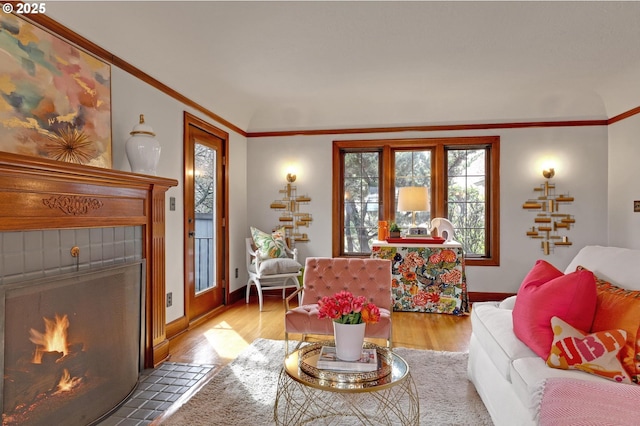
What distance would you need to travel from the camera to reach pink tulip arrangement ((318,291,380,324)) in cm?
190

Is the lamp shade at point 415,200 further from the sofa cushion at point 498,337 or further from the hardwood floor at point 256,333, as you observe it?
the sofa cushion at point 498,337

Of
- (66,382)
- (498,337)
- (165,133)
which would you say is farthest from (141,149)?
(498,337)

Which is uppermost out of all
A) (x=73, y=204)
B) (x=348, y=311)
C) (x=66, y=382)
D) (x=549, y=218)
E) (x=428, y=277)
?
(x=73, y=204)

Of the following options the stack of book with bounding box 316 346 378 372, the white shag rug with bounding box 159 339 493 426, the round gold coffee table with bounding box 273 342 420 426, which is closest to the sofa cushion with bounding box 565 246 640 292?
the white shag rug with bounding box 159 339 493 426

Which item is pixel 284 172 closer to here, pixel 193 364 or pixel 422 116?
pixel 422 116

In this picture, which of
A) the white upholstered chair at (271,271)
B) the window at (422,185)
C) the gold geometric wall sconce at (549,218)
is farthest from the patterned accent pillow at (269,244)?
the gold geometric wall sconce at (549,218)

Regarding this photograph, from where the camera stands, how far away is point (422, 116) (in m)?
5.11

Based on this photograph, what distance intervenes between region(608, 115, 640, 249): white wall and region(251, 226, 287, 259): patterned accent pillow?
13.1ft

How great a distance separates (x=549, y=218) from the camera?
16.2 ft

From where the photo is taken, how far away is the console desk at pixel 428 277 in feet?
14.5

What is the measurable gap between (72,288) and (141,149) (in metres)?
1.03

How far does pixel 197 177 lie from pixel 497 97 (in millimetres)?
3701

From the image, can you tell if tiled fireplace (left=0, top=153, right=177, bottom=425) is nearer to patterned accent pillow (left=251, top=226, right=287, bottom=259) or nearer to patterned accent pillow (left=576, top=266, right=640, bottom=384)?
patterned accent pillow (left=251, top=226, right=287, bottom=259)

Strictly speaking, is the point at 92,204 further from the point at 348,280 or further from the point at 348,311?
the point at 348,280
